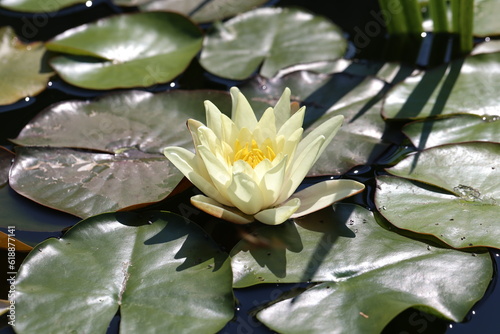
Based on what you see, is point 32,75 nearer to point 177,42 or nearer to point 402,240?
point 177,42

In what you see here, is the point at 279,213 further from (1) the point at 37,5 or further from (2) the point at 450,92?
(1) the point at 37,5

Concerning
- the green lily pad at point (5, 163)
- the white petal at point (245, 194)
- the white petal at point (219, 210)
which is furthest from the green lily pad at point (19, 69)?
the white petal at point (245, 194)

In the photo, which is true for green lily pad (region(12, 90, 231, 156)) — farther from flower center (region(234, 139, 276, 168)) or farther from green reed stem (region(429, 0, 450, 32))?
green reed stem (region(429, 0, 450, 32))

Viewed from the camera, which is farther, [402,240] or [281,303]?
[402,240]

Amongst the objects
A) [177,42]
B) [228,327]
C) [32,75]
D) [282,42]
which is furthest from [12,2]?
[228,327]

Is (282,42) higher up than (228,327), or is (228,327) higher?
(282,42)

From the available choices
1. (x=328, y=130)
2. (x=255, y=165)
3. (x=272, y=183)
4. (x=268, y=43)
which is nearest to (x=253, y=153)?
(x=255, y=165)
